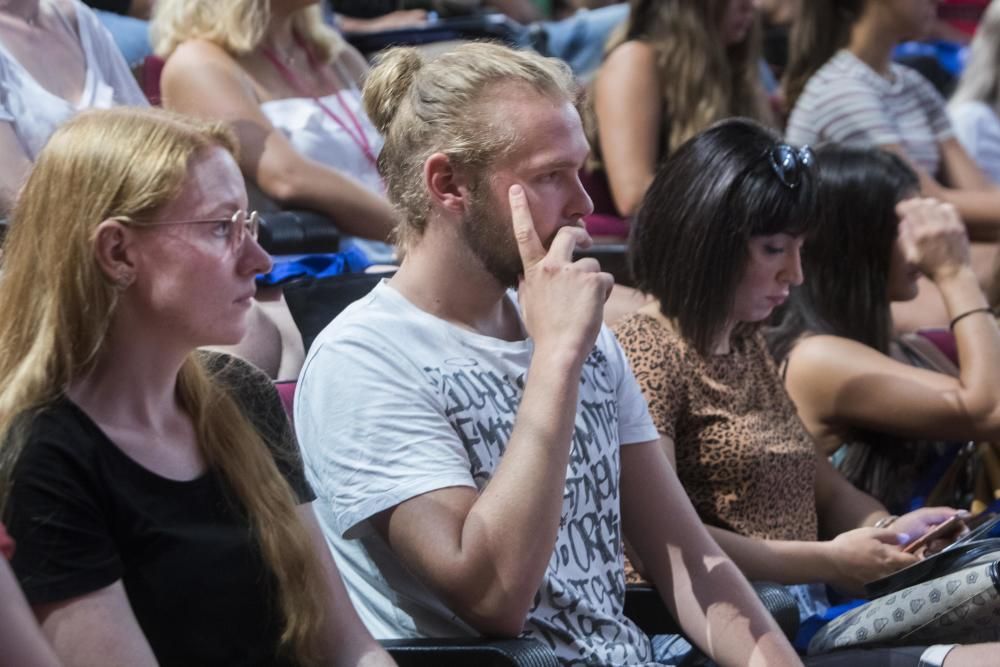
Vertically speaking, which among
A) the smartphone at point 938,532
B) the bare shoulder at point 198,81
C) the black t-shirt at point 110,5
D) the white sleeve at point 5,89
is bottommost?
the black t-shirt at point 110,5

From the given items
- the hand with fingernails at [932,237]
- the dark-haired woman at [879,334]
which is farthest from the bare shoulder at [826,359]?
the hand with fingernails at [932,237]

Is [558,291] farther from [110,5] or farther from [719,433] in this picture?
[110,5]

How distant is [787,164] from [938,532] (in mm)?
682

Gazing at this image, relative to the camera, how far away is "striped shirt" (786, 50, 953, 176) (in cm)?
436

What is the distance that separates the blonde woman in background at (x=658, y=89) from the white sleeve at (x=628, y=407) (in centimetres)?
161

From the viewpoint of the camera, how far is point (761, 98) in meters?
4.25

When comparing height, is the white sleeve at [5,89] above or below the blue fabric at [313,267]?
above

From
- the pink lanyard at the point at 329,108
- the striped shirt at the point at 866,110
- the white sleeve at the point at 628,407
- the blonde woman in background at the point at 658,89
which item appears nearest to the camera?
the white sleeve at the point at 628,407

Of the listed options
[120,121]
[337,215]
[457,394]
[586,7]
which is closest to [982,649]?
[457,394]

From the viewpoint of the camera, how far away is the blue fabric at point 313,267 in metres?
2.82

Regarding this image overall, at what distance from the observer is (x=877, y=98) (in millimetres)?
4422

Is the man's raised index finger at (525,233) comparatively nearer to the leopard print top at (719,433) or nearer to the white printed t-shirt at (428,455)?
the white printed t-shirt at (428,455)

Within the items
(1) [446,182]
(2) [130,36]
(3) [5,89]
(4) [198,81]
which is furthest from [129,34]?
(1) [446,182]

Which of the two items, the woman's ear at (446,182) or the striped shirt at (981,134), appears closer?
the woman's ear at (446,182)
